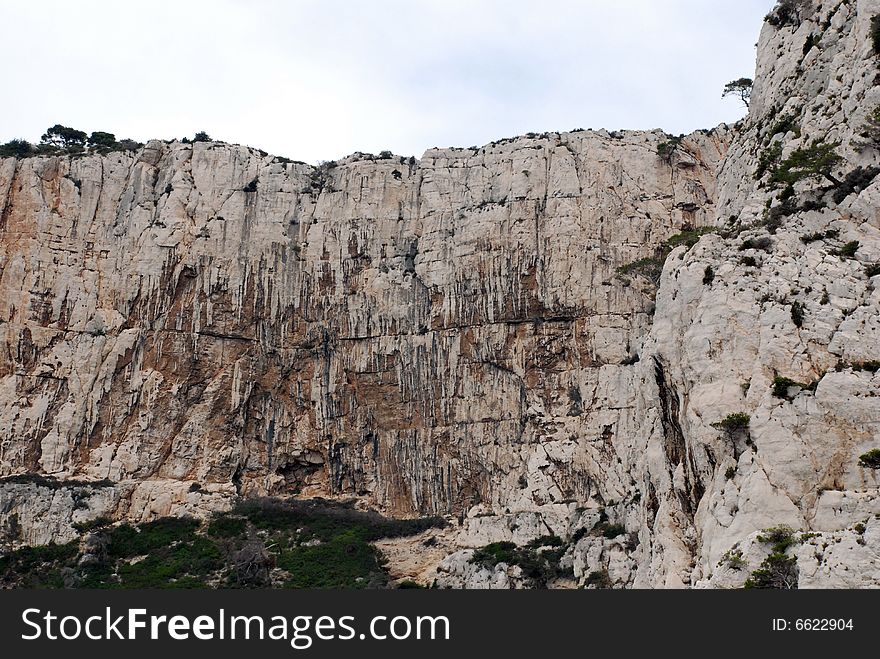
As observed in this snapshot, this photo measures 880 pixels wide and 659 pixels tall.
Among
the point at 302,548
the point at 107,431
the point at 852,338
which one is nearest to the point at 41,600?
the point at 852,338

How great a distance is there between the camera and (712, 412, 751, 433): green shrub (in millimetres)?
23109

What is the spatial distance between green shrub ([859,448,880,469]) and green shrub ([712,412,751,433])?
8.46 ft

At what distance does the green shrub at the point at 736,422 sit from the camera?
2311cm

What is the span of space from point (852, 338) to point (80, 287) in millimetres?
41056

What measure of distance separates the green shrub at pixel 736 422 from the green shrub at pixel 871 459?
2580 millimetres

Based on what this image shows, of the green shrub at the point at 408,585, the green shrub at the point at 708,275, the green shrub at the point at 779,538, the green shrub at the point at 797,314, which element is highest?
the green shrub at the point at 708,275

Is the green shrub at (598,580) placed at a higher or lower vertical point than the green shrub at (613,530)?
lower

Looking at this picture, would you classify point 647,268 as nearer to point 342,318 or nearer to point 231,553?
point 342,318

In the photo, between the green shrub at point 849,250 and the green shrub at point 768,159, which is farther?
the green shrub at point 768,159

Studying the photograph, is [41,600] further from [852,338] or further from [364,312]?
[364,312]

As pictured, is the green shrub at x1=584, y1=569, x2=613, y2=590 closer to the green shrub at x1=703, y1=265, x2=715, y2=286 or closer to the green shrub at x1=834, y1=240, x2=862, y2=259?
the green shrub at x1=703, y1=265, x2=715, y2=286

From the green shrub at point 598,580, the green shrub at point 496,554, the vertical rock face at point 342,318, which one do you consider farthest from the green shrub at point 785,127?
the green shrub at point 496,554

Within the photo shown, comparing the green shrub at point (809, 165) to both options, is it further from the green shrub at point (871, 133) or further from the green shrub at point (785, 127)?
the green shrub at point (785, 127)

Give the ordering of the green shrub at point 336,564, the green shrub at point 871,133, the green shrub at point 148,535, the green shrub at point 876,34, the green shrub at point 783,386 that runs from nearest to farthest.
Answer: the green shrub at point 783,386
the green shrub at point 871,133
the green shrub at point 876,34
the green shrub at point 336,564
the green shrub at point 148,535
